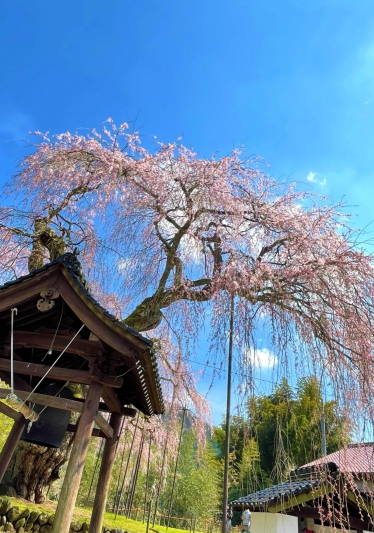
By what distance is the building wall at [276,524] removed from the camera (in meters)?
6.31

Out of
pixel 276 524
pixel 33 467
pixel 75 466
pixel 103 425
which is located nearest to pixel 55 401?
pixel 75 466

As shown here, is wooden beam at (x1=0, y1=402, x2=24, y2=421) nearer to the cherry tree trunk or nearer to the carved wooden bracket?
the carved wooden bracket

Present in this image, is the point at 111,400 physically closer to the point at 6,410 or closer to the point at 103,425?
the point at 103,425

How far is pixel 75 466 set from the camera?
3410 mm

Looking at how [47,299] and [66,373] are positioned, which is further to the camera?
[66,373]

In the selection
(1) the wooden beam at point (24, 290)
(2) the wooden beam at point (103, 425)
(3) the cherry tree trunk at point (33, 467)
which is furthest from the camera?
(3) the cherry tree trunk at point (33, 467)

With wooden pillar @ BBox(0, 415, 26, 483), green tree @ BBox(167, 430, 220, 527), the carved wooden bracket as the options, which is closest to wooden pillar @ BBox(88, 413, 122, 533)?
wooden pillar @ BBox(0, 415, 26, 483)

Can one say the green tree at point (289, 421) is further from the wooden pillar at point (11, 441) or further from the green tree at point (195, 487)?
the green tree at point (195, 487)

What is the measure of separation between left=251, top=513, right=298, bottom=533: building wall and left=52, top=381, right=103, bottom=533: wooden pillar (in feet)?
14.5

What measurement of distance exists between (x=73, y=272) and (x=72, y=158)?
3341mm

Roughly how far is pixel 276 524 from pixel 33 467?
500 cm

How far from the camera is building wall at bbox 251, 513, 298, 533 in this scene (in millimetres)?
6312

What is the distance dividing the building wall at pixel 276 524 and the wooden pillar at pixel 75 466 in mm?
4428

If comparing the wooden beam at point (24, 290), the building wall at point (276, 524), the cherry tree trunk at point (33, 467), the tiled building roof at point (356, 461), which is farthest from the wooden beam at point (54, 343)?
the building wall at point (276, 524)
